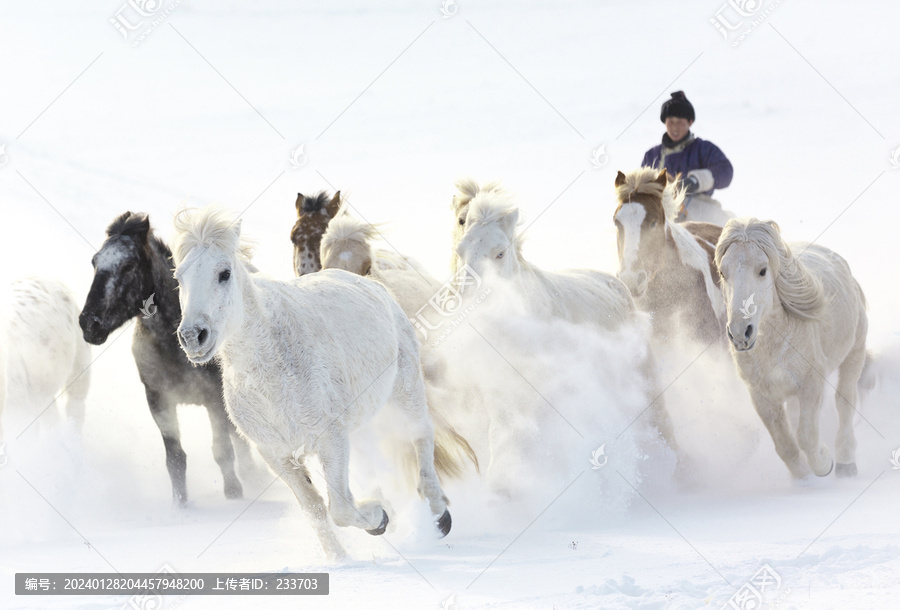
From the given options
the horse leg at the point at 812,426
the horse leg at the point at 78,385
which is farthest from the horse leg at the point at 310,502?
the horse leg at the point at 78,385

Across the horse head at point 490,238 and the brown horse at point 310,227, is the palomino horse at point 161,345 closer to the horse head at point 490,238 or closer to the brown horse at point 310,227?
the brown horse at point 310,227

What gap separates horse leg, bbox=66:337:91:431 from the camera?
353 inches

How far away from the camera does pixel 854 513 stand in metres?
5.61

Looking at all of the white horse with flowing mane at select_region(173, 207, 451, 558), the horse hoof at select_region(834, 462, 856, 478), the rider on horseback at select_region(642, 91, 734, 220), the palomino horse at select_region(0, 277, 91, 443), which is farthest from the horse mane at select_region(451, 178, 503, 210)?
the palomino horse at select_region(0, 277, 91, 443)

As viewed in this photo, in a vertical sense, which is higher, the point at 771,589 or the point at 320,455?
the point at 320,455

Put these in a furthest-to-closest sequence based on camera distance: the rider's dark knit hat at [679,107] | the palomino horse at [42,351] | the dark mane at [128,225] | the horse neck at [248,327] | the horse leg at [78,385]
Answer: the rider's dark knit hat at [679,107] < the horse leg at [78,385] < the palomino horse at [42,351] < the dark mane at [128,225] < the horse neck at [248,327]

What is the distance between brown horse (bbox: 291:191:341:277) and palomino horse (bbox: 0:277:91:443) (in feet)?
7.52

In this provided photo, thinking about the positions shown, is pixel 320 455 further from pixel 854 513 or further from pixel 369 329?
pixel 854 513

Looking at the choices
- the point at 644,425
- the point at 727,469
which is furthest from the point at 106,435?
the point at 727,469

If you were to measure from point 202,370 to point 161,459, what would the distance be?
46.2 inches

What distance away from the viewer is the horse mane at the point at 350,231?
7461 mm

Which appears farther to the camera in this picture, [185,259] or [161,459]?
[161,459]

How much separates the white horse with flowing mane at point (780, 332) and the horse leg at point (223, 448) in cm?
398

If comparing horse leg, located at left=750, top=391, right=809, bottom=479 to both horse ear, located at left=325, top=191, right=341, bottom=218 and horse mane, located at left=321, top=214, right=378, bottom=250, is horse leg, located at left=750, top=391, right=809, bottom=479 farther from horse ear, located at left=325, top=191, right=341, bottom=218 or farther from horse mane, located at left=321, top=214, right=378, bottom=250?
horse ear, located at left=325, top=191, right=341, bottom=218
